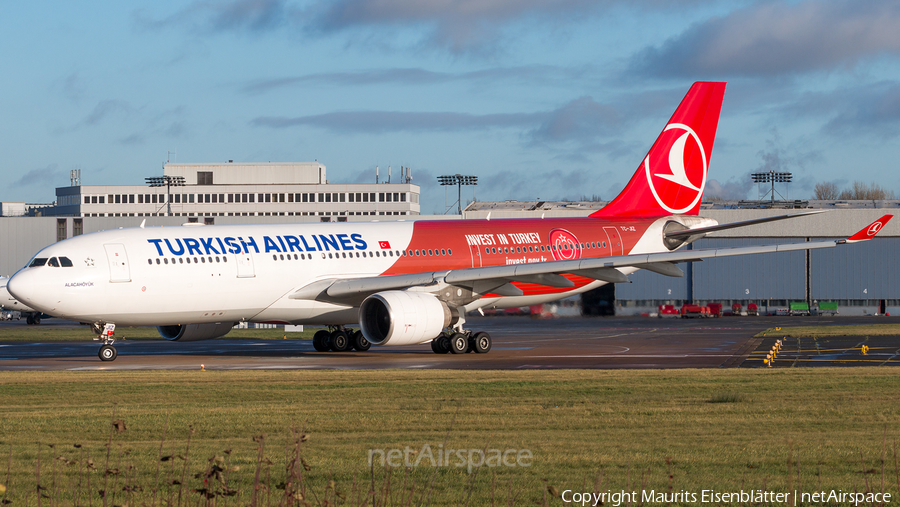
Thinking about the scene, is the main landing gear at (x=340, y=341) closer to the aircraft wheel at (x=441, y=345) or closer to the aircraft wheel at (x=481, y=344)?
the aircraft wheel at (x=441, y=345)

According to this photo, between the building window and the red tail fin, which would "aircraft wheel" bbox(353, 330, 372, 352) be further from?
the building window

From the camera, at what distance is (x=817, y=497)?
866 centimetres

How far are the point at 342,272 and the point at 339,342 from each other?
3405 mm

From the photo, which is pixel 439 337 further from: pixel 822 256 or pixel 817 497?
pixel 822 256

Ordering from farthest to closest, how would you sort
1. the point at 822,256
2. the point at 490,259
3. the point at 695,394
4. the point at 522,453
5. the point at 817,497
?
the point at 822,256
the point at 490,259
the point at 695,394
the point at 522,453
the point at 817,497

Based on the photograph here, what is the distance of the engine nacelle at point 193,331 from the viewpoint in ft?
104

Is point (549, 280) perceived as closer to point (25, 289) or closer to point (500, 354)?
point (500, 354)

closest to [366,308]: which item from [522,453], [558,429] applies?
[558,429]

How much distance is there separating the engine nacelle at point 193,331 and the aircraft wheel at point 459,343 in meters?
7.32

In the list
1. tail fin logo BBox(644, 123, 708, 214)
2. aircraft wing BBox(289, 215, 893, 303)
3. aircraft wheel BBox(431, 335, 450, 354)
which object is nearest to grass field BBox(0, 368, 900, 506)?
aircraft wing BBox(289, 215, 893, 303)

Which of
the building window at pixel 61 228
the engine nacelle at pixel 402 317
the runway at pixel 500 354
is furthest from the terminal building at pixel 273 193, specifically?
the engine nacelle at pixel 402 317

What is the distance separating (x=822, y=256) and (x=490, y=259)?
59.4m

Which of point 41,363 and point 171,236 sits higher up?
point 171,236

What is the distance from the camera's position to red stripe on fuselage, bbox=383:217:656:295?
32469 millimetres
